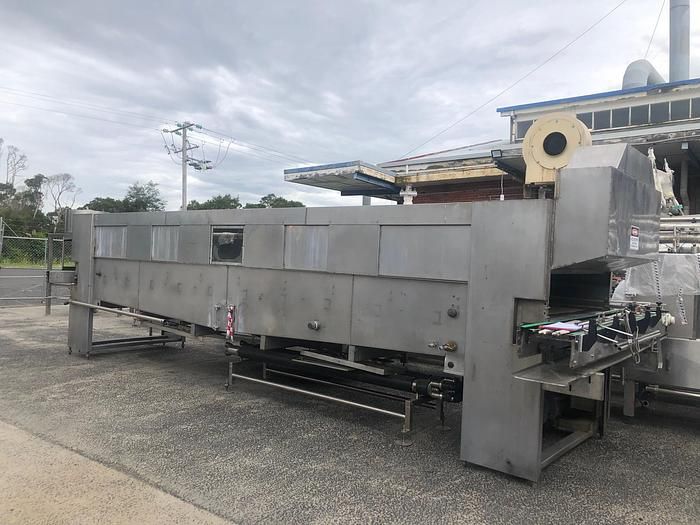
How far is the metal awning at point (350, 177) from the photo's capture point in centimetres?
1323

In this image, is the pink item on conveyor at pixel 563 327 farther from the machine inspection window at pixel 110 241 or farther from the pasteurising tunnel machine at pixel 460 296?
the machine inspection window at pixel 110 241

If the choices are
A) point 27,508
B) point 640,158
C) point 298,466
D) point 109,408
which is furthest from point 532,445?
point 109,408

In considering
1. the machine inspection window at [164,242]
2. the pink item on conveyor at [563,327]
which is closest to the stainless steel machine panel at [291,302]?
the machine inspection window at [164,242]

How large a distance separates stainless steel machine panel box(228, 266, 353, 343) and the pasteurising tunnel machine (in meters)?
0.02

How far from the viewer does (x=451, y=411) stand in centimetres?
586

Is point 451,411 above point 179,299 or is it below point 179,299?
below

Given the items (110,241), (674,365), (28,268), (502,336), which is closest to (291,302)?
(502,336)

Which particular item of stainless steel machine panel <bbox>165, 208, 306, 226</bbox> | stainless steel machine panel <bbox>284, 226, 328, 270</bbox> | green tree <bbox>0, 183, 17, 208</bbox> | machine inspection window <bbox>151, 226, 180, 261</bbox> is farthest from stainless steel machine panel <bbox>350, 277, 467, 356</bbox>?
green tree <bbox>0, 183, 17, 208</bbox>

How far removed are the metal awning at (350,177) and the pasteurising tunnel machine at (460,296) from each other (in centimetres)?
699

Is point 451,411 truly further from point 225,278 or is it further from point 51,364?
point 51,364

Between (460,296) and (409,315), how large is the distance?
1.81 feet

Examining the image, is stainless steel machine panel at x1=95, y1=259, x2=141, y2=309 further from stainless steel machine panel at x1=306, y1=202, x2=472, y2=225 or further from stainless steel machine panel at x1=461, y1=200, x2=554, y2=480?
stainless steel machine panel at x1=461, y1=200, x2=554, y2=480

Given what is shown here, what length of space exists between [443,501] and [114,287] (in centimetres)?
646

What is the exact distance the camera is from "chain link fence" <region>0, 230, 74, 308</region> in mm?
10570
